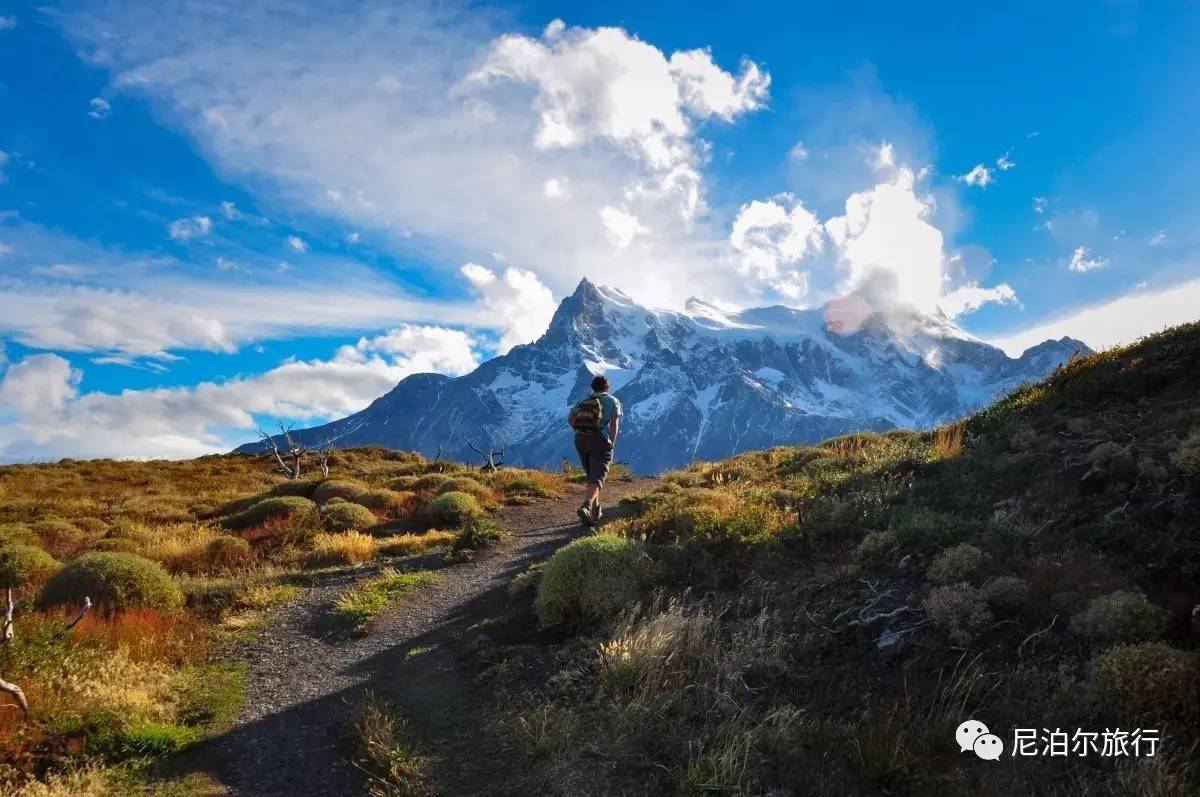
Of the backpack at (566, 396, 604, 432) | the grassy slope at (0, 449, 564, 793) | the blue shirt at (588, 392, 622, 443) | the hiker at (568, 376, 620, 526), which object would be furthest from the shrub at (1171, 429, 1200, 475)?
the grassy slope at (0, 449, 564, 793)

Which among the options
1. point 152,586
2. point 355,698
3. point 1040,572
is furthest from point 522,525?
point 1040,572

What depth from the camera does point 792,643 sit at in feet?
23.8

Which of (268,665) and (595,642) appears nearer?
(595,642)

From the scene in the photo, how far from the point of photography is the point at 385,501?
21.9 meters

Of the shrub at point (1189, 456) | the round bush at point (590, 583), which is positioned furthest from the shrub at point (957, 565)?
the round bush at point (590, 583)

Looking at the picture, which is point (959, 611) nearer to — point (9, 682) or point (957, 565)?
point (957, 565)

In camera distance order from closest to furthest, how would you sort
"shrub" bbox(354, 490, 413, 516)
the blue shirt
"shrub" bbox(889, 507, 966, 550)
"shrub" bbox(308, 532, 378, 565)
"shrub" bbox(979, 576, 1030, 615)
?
"shrub" bbox(979, 576, 1030, 615) < "shrub" bbox(889, 507, 966, 550) < the blue shirt < "shrub" bbox(308, 532, 378, 565) < "shrub" bbox(354, 490, 413, 516)

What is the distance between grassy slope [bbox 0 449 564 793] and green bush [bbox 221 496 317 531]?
46 mm

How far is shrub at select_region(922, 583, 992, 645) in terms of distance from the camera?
21.5 ft

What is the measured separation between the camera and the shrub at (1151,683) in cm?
492

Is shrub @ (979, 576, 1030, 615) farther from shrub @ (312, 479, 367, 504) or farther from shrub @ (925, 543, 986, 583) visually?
shrub @ (312, 479, 367, 504)

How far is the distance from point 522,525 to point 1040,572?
13946mm

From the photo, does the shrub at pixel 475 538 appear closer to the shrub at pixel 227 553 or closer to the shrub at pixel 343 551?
the shrub at pixel 343 551

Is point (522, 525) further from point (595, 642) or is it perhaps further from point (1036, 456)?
point (1036, 456)
